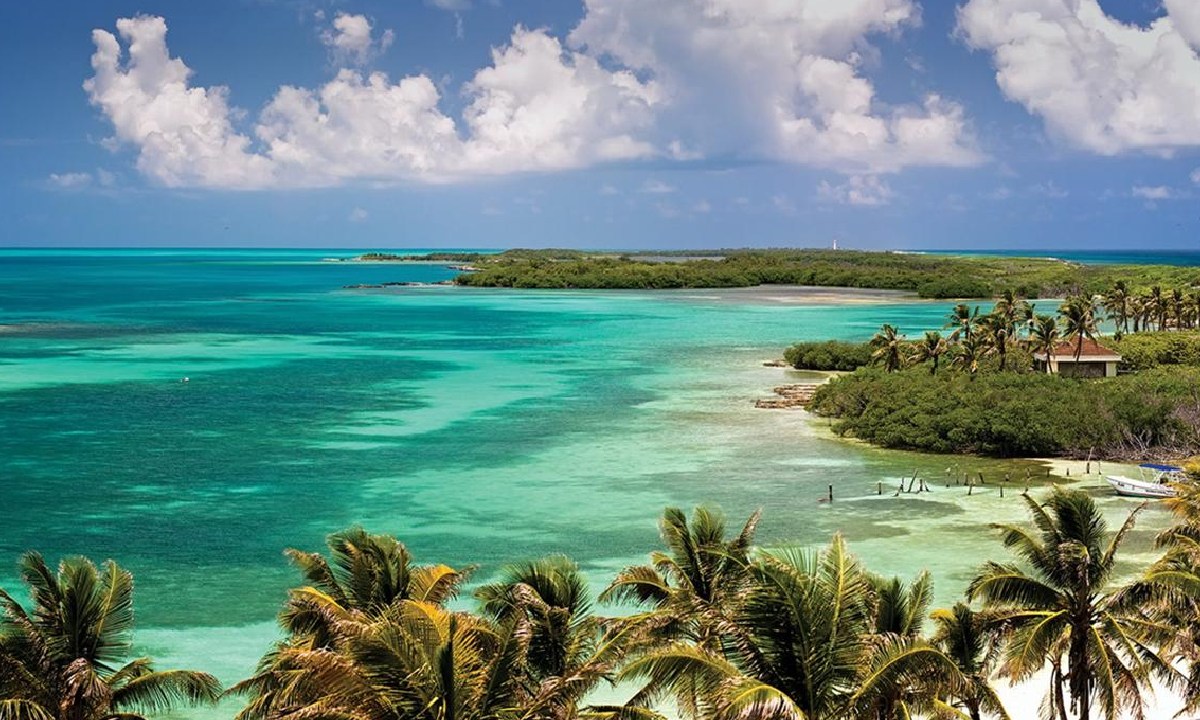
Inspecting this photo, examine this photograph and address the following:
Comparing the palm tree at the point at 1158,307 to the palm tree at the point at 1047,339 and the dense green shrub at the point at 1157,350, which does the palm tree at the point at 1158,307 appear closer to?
the dense green shrub at the point at 1157,350

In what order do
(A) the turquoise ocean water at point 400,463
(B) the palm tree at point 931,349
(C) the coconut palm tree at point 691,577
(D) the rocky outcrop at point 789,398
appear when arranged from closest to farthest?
(C) the coconut palm tree at point 691,577 → (A) the turquoise ocean water at point 400,463 → (B) the palm tree at point 931,349 → (D) the rocky outcrop at point 789,398

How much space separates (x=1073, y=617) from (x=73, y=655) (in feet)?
49.4

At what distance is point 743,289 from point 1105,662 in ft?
580

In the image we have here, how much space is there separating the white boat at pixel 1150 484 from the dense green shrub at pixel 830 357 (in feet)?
116

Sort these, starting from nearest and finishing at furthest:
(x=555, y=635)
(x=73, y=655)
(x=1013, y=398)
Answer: (x=73, y=655) < (x=555, y=635) < (x=1013, y=398)

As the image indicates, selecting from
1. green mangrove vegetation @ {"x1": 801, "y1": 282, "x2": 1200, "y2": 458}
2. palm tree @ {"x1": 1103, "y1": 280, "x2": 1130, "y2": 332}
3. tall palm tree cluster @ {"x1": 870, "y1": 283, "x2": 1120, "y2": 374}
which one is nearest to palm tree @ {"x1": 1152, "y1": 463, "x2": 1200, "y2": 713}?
green mangrove vegetation @ {"x1": 801, "y1": 282, "x2": 1200, "y2": 458}

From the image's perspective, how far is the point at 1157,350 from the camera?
238 feet

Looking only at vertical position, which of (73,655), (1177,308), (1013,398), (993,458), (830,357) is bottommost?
(993,458)

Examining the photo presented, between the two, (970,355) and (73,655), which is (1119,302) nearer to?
(970,355)

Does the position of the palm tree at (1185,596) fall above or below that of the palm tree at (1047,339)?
below

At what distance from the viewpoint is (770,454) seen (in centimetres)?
5306

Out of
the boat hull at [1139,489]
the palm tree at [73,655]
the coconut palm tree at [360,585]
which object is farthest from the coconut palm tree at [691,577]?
the boat hull at [1139,489]

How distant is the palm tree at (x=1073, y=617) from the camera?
750 inches

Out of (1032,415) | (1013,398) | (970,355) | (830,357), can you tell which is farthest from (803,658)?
(830,357)
